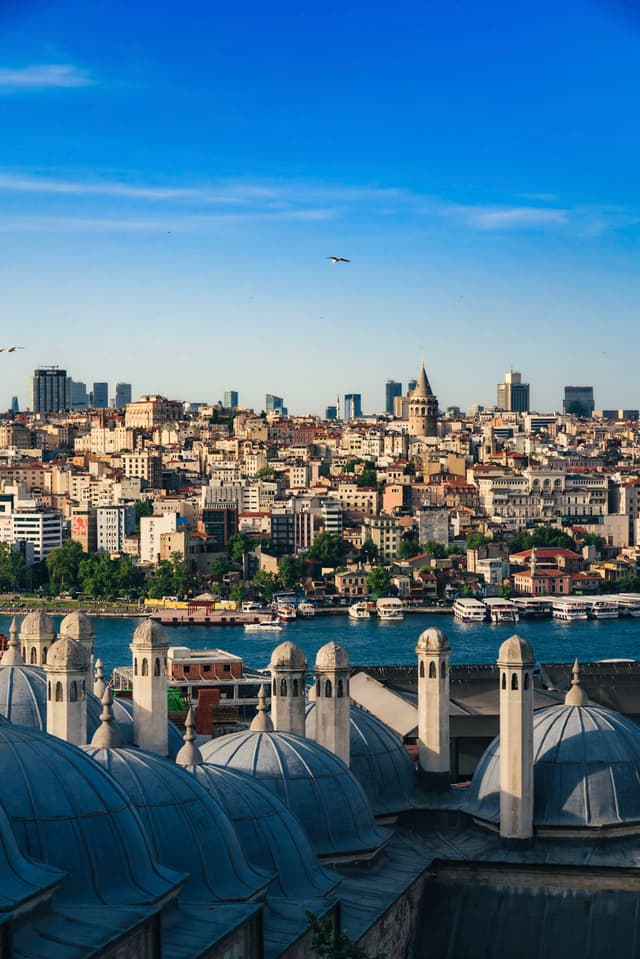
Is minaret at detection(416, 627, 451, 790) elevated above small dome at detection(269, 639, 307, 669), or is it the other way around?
small dome at detection(269, 639, 307, 669)

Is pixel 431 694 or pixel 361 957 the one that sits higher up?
pixel 431 694

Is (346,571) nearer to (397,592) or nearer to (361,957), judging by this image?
(397,592)

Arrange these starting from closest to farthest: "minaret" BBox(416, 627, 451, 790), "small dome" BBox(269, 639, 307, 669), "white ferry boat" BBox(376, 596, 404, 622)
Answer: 1. "small dome" BBox(269, 639, 307, 669)
2. "minaret" BBox(416, 627, 451, 790)
3. "white ferry boat" BBox(376, 596, 404, 622)

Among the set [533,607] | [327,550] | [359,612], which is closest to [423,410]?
[327,550]

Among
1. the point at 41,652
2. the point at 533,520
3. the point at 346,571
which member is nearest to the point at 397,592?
the point at 346,571

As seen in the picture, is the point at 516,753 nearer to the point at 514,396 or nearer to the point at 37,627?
the point at 37,627

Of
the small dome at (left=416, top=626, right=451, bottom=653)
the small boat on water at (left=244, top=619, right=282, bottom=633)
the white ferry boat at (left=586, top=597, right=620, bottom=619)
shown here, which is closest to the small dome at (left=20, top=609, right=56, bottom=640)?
the small dome at (left=416, top=626, right=451, bottom=653)

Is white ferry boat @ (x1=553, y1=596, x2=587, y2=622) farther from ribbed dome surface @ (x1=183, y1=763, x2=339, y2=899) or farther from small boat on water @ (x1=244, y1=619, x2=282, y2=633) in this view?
ribbed dome surface @ (x1=183, y1=763, x2=339, y2=899)
